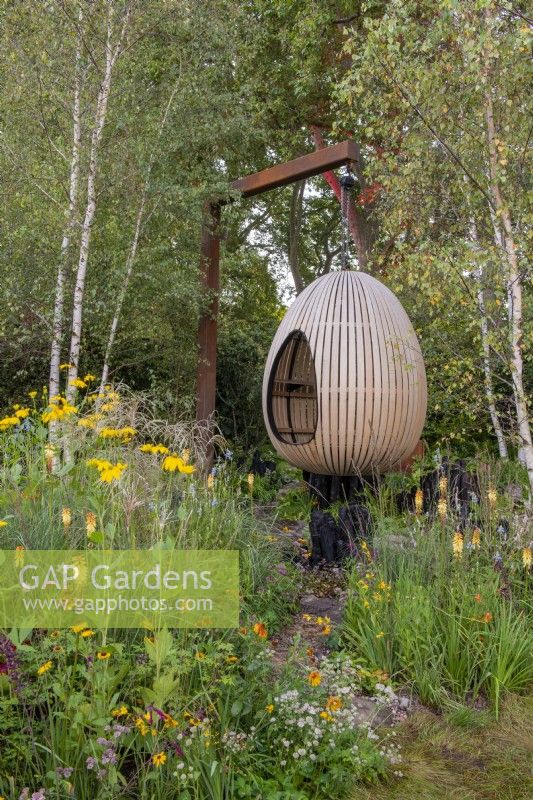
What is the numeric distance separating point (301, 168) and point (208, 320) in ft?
6.02

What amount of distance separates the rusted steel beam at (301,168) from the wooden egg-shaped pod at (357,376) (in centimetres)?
111

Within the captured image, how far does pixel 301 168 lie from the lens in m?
7.09

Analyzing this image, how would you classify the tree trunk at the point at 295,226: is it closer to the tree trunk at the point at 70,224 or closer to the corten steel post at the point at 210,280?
the corten steel post at the point at 210,280

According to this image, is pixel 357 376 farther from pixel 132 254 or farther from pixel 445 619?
pixel 445 619

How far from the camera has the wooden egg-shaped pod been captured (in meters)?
5.96

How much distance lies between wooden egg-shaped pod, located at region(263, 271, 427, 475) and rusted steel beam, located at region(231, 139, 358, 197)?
43.8 inches

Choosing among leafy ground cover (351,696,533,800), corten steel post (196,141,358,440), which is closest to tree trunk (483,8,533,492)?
leafy ground cover (351,696,533,800)

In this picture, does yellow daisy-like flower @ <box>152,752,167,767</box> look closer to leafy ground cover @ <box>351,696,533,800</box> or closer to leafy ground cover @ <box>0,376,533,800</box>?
leafy ground cover @ <box>0,376,533,800</box>

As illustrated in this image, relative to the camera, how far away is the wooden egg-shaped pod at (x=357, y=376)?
5957 millimetres

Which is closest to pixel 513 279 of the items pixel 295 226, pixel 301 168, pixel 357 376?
pixel 357 376

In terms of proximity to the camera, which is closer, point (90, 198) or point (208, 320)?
point (90, 198)

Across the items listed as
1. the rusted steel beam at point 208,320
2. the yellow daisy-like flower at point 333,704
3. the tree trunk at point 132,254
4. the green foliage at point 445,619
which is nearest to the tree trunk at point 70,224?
the tree trunk at point 132,254

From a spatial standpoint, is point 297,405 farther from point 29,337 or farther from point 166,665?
point 166,665

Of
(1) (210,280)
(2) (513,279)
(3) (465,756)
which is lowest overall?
(3) (465,756)
